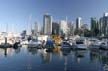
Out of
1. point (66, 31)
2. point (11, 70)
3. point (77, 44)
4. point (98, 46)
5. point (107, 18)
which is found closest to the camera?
point (11, 70)

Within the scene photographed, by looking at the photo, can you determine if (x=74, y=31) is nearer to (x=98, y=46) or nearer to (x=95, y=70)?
(x=98, y=46)

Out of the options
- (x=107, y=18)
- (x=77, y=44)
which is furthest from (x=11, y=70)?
(x=107, y=18)

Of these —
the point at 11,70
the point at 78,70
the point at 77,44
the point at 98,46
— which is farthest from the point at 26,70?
the point at 98,46

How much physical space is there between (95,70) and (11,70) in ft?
18.2

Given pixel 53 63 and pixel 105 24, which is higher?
pixel 105 24

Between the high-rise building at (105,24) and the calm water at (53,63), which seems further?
the high-rise building at (105,24)

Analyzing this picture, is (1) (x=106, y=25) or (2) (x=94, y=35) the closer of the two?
(1) (x=106, y=25)

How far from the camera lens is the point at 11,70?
17672mm

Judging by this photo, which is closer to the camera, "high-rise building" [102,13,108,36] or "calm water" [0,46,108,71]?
"calm water" [0,46,108,71]

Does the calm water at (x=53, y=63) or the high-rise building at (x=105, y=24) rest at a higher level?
the high-rise building at (x=105, y=24)

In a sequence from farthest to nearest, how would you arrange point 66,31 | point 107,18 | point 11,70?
1. point 66,31
2. point 107,18
3. point 11,70

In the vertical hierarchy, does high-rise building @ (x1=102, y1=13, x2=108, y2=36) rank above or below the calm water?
above

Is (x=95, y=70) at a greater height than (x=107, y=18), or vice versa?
(x=107, y=18)

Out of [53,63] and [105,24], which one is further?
[105,24]
